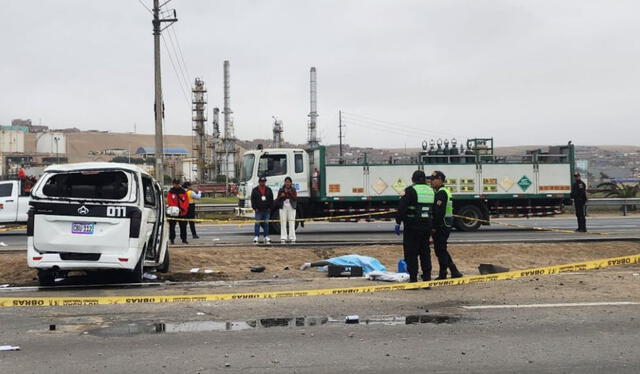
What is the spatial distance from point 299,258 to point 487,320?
7.19m

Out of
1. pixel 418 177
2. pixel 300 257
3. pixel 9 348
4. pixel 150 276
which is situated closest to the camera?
pixel 9 348

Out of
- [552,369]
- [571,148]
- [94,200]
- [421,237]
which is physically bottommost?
[552,369]

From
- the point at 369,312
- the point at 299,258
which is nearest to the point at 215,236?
the point at 299,258

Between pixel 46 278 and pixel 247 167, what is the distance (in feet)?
34.0

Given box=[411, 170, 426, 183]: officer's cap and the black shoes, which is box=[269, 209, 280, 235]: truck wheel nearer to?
the black shoes

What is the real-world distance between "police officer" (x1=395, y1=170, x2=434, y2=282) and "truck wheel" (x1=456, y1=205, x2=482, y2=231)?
11305 mm

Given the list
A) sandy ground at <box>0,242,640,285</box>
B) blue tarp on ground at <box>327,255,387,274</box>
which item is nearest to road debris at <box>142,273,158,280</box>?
sandy ground at <box>0,242,640,285</box>

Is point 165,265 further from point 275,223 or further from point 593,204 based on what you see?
point 593,204

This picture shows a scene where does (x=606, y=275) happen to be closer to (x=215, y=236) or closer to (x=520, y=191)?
(x=520, y=191)

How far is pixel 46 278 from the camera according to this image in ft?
32.8

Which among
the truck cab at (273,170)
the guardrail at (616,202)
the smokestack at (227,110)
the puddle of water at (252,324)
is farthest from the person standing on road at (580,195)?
Answer: the smokestack at (227,110)

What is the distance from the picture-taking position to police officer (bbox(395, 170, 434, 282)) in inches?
381

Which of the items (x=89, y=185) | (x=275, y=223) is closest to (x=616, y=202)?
(x=275, y=223)

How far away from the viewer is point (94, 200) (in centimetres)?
946
